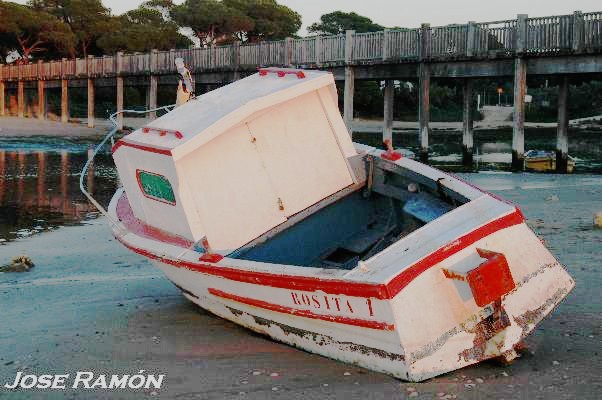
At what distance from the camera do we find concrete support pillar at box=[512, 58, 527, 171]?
21.6 m

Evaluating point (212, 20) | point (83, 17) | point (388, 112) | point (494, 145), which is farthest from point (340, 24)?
point (388, 112)

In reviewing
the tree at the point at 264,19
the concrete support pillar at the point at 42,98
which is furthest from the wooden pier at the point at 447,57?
the tree at the point at 264,19

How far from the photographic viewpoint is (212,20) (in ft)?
273

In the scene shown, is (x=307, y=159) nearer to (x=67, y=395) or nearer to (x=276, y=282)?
Result: (x=276, y=282)

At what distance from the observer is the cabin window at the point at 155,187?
26.7ft

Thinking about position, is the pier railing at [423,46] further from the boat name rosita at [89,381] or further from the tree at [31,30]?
the tree at [31,30]

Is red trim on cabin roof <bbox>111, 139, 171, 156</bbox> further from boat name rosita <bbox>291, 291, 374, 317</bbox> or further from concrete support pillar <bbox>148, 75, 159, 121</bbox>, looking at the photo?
concrete support pillar <bbox>148, 75, 159, 121</bbox>

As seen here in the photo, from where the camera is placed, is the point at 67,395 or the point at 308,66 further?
the point at 308,66

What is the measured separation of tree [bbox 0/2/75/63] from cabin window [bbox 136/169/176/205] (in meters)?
69.1

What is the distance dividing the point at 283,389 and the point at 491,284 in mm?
1804

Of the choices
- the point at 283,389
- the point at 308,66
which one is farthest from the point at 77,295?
the point at 308,66

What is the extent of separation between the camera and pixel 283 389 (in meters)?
6.09

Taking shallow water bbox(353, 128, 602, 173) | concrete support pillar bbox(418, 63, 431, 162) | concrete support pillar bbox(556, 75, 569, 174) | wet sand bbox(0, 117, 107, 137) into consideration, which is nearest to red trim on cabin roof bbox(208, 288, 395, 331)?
concrete support pillar bbox(418, 63, 431, 162)

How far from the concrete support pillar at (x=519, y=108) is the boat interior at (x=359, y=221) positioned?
1356cm
